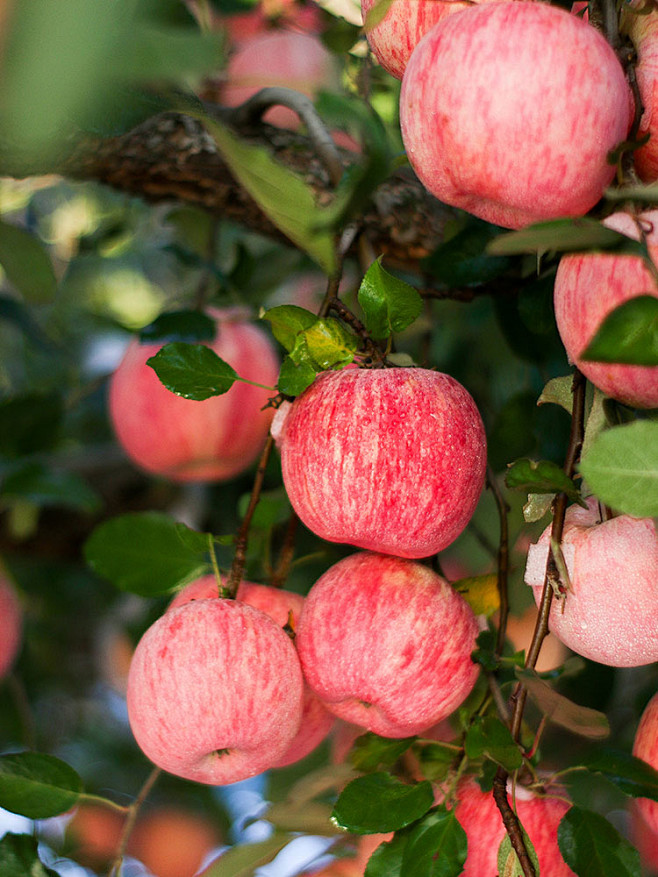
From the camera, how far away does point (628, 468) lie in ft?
1.06

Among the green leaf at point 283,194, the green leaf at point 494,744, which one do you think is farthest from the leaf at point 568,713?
the green leaf at point 283,194

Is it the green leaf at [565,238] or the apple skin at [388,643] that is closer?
the green leaf at [565,238]

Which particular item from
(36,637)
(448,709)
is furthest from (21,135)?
(36,637)

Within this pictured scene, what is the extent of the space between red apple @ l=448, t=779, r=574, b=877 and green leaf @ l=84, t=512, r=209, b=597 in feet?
0.74

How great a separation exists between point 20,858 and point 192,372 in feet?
1.07

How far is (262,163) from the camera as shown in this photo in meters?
0.30

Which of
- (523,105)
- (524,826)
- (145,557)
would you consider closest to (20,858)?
(145,557)

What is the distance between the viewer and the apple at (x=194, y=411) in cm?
87

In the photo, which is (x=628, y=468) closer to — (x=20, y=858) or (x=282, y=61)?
(x=20, y=858)

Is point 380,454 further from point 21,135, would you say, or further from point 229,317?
point 229,317

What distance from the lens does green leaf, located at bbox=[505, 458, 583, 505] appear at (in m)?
0.39

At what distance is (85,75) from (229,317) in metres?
0.76

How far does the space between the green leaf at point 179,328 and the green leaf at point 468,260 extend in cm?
26

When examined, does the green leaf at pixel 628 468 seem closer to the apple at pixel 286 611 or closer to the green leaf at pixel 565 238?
the green leaf at pixel 565 238
